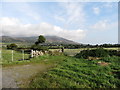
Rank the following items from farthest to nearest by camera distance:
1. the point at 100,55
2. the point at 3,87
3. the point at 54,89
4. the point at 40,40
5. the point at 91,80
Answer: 1. the point at 40,40
2. the point at 100,55
3. the point at 91,80
4. the point at 3,87
5. the point at 54,89

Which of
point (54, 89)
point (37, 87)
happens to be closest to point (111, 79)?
point (54, 89)

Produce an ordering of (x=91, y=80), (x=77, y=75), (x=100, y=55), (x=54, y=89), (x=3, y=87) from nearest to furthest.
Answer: (x=54, y=89), (x=3, y=87), (x=91, y=80), (x=77, y=75), (x=100, y=55)

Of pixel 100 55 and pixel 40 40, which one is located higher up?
pixel 40 40

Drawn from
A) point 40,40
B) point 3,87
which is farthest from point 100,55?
point 40,40

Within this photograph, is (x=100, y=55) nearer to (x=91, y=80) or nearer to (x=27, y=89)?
(x=91, y=80)

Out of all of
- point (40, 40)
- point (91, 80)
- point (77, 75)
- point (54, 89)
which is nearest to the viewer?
point (54, 89)

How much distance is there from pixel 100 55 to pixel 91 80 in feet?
24.3

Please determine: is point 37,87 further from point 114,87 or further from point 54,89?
point 114,87

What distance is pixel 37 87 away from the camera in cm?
434

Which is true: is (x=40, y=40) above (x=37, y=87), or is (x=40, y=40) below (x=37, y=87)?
above

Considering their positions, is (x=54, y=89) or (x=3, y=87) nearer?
(x=54, y=89)

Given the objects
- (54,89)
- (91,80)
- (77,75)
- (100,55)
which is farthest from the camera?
(100,55)

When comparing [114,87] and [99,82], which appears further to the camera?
[99,82]

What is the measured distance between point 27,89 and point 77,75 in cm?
260
